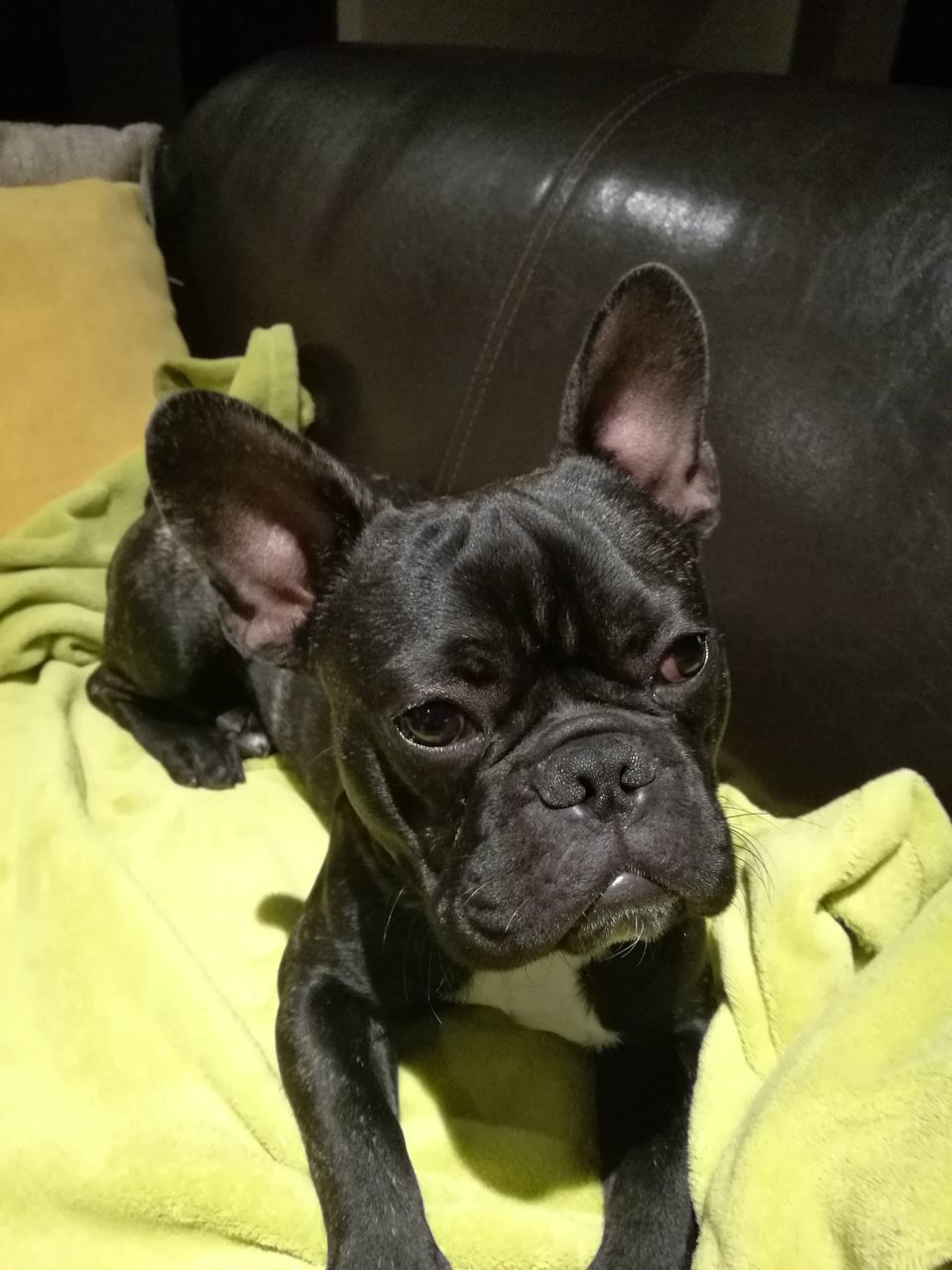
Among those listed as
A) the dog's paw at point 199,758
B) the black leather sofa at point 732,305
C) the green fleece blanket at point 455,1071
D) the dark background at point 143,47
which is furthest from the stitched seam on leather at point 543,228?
the dark background at point 143,47

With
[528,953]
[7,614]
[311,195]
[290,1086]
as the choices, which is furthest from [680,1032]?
[311,195]

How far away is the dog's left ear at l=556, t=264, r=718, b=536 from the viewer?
1.33m

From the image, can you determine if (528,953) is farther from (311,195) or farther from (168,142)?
(168,142)

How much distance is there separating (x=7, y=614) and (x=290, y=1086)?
1.36 metres

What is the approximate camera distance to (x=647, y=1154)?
1265 millimetres

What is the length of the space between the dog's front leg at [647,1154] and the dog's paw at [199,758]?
93cm

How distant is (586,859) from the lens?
1.08 meters

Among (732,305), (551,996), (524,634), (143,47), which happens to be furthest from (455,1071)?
(143,47)

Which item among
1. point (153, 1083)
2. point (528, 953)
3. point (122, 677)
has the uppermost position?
point (528, 953)

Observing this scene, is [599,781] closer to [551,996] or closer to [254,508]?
[551,996]

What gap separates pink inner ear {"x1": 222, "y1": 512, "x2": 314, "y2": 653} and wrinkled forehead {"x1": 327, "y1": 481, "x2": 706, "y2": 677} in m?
0.16

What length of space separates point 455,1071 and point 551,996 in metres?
0.17

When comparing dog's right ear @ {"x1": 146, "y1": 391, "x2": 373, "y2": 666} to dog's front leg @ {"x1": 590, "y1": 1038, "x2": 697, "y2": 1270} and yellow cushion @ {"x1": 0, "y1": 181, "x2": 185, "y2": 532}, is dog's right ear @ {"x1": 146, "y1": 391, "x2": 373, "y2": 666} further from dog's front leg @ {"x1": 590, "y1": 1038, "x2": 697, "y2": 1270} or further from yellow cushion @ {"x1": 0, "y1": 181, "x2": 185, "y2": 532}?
yellow cushion @ {"x1": 0, "y1": 181, "x2": 185, "y2": 532}

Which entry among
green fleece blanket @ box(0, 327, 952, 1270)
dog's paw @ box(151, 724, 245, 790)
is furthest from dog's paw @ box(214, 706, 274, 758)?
green fleece blanket @ box(0, 327, 952, 1270)
